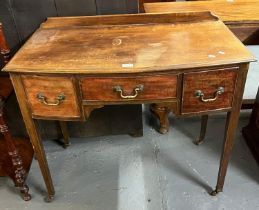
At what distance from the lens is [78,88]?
3.97ft

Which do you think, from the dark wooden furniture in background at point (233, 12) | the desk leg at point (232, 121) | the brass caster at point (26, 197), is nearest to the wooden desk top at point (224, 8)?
the dark wooden furniture in background at point (233, 12)

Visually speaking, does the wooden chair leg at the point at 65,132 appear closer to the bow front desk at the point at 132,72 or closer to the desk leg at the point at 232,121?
the bow front desk at the point at 132,72

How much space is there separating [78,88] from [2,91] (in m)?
0.60

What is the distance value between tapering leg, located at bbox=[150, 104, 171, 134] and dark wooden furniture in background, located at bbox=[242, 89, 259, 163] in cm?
55

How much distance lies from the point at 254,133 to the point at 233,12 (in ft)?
2.63

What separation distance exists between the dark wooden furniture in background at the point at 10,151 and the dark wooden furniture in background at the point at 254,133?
1.43 metres

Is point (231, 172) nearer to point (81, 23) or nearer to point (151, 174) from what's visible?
point (151, 174)

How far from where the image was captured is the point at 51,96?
4.07 feet

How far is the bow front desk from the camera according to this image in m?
1.14

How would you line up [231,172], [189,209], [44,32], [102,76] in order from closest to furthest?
[102,76]
[44,32]
[189,209]
[231,172]

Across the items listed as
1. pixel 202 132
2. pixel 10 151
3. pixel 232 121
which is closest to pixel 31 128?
pixel 10 151

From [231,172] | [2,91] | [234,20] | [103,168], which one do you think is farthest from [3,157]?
[234,20]

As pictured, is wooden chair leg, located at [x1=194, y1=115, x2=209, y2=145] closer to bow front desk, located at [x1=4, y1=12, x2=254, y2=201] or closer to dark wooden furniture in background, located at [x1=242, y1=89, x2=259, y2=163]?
dark wooden furniture in background, located at [x1=242, y1=89, x2=259, y2=163]

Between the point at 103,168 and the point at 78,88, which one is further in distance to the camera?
the point at 103,168
